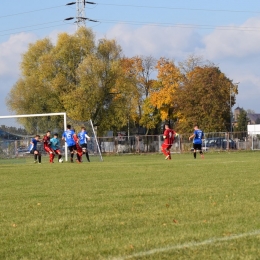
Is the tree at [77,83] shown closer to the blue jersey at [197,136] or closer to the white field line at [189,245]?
the blue jersey at [197,136]

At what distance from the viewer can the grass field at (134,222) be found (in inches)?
273

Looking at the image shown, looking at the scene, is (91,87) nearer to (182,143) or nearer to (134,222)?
(182,143)

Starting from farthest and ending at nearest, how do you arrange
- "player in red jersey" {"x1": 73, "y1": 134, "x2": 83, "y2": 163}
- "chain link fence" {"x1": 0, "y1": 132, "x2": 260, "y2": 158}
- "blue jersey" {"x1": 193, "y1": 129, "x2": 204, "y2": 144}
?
"chain link fence" {"x1": 0, "y1": 132, "x2": 260, "y2": 158}
"blue jersey" {"x1": 193, "y1": 129, "x2": 204, "y2": 144}
"player in red jersey" {"x1": 73, "y1": 134, "x2": 83, "y2": 163}

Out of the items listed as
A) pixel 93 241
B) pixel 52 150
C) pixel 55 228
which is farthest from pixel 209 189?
pixel 52 150

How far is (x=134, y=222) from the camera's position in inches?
356

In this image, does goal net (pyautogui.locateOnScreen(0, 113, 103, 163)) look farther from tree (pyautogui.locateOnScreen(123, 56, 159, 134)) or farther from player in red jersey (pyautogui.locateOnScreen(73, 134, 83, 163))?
tree (pyautogui.locateOnScreen(123, 56, 159, 134))

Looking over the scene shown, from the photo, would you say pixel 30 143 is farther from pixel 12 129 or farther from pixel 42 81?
pixel 42 81

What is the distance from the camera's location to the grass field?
22.7 feet

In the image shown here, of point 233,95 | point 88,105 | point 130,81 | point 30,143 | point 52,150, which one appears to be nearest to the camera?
point 52,150

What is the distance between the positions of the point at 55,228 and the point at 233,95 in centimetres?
7622

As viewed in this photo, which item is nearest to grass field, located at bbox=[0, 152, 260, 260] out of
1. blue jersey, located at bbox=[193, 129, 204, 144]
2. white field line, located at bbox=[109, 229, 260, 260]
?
white field line, located at bbox=[109, 229, 260, 260]

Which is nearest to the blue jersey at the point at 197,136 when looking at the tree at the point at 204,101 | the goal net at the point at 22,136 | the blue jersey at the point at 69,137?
the goal net at the point at 22,136

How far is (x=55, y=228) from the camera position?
8.77m

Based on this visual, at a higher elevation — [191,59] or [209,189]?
[191,59]
